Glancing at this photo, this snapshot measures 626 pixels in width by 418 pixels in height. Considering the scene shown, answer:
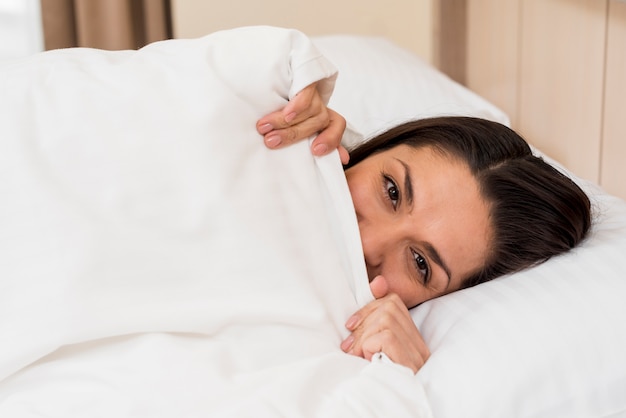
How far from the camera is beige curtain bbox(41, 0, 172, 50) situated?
7.52 feet

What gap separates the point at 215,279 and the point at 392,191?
0.34 m

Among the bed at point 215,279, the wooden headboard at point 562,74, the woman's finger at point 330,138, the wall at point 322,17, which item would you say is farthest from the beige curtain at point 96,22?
the woman's finger at point 330,138

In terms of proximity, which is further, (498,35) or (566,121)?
(498,35)

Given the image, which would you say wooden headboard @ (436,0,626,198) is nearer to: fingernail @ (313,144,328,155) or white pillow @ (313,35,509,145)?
white pillow @ (313,35,509,145)

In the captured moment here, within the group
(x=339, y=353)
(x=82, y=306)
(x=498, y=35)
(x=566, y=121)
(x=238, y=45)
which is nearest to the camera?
(x=82, y=306)

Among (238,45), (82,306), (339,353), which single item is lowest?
(339,353)

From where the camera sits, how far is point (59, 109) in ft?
3.41

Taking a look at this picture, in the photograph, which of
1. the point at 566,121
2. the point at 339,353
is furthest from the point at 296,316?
the point at 566,121

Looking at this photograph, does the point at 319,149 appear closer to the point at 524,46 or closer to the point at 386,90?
the point at 386,90

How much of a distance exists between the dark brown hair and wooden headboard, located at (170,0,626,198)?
18.9 inches

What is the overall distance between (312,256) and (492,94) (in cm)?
126

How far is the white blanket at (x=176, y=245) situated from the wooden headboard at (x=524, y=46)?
80cm

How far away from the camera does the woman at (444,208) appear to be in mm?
1151

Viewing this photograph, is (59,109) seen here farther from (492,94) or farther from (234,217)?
(492,94)
